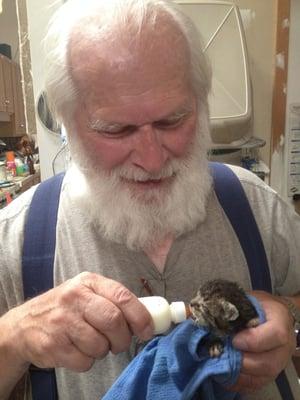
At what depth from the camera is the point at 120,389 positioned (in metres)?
0.54

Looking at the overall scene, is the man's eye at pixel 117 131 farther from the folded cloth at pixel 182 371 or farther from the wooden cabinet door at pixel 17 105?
the wooden cabinet door at pixel 17 105

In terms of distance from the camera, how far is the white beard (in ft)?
2.44

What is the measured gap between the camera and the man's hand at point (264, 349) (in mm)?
538

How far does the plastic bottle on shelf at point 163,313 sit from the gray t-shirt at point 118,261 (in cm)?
21

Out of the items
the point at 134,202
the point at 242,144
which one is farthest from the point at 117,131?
the point at 242,144

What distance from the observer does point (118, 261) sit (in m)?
0.76

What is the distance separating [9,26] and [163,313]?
6100 millimetres

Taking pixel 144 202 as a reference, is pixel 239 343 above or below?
below

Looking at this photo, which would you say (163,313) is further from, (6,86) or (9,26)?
(9,26)

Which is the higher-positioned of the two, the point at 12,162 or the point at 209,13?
the point at 209,13

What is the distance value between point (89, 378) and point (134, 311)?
1.01ft

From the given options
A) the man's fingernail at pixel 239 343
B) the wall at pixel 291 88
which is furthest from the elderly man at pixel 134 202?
the wall at pixel 291 88

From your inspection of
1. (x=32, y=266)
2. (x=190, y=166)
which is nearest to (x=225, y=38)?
(x=190, y=166)

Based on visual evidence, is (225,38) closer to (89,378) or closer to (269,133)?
(269,133)
